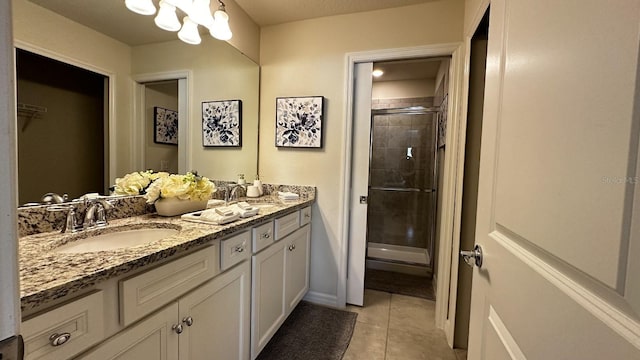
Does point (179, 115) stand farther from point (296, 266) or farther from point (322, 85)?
point (296, 266)

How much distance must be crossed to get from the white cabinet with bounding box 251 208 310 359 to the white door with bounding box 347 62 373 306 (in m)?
0.39

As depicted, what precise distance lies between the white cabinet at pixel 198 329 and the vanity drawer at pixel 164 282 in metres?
0.03

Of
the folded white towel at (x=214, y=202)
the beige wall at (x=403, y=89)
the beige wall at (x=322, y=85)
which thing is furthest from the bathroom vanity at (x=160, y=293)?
Answer: the beige wall at (x=403, y=89)

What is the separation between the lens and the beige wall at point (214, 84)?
1.48 meters

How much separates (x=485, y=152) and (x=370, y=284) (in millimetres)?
2099

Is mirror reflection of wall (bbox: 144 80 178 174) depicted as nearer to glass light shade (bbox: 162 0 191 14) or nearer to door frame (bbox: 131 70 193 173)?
door frame (bbox: 131 70 193 173)

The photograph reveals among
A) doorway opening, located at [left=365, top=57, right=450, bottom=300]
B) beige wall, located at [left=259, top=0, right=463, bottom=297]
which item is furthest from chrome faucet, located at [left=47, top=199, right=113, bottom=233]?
doorway opening, located at [left=365, top=57, right=450, bottom=300]

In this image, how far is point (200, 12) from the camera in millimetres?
1566

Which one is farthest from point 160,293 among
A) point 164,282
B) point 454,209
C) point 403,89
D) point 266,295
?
point 403,89

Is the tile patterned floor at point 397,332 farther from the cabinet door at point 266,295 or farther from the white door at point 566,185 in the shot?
the white door at point 566,185

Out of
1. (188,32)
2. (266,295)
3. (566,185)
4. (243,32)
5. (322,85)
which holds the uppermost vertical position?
(243,32)

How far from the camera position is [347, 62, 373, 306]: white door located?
2135 mm

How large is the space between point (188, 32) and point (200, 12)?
5.4 inches

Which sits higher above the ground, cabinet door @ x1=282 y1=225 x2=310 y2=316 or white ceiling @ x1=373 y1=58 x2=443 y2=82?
white ceiling @ x1=373 y1=58 x2=443 y2=82
